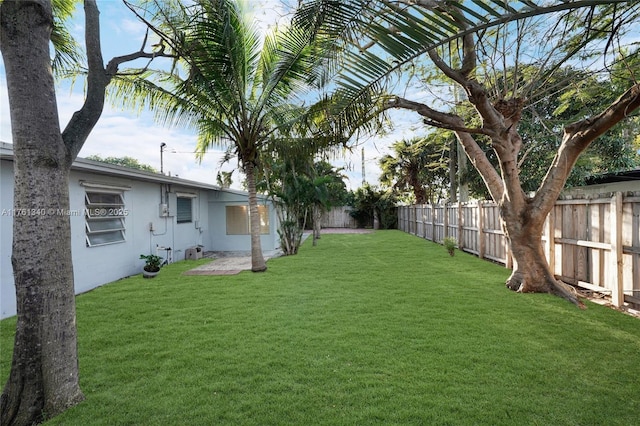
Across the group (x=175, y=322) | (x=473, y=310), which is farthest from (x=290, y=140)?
(x=473, y=310)

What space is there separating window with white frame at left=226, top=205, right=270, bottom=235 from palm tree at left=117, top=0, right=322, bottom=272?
4842 millimetres

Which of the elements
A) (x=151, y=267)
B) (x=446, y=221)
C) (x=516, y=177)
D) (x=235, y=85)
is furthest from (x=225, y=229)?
(x=516, y=177)

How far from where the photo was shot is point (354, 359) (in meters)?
3.32

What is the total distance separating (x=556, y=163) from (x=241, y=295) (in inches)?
239

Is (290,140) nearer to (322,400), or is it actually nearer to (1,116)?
(1,116)

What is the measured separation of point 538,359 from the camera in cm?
326

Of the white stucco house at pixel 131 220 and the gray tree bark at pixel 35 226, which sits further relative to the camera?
the white stucco house at pixel 131 220

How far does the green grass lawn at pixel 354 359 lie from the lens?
97.5 inches

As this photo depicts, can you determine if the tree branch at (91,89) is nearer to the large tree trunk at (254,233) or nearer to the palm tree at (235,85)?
the palm tree at (235,85)

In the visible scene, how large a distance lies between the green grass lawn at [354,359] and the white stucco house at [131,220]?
1.59 metres

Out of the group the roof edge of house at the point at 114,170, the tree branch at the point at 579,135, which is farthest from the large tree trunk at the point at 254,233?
the tree branch at the point at 579,135

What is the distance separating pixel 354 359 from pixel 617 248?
173 inches

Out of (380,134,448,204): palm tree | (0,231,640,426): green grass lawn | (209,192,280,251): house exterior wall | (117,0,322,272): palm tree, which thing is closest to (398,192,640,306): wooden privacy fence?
(0,231,640,426): green grass lawn

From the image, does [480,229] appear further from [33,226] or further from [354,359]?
[33,226]
